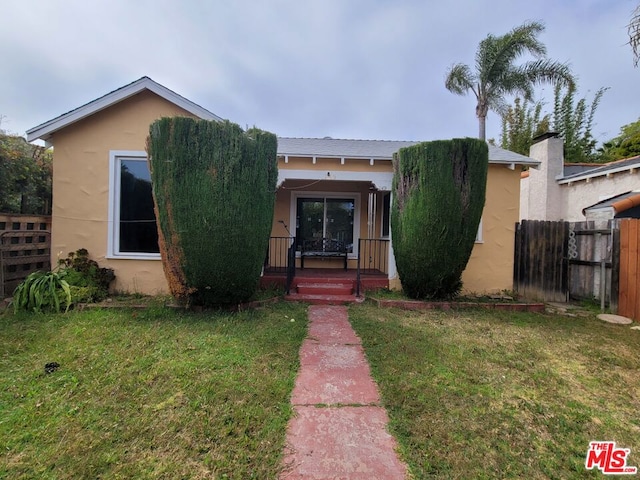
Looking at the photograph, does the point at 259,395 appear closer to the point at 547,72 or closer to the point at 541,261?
the point at 541,261

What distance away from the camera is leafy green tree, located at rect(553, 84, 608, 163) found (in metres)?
18.4

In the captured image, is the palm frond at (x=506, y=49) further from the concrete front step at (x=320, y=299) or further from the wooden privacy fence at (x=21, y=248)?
the wooden privacy fence at (x=21, y=248)

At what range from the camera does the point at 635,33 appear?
404cm

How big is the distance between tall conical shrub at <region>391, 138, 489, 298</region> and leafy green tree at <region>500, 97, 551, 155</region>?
17.3 meters

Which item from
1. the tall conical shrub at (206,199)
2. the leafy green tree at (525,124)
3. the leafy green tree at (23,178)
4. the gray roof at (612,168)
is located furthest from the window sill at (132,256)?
the leafy green tree at (525,124)

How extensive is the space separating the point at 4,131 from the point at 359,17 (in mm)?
10441

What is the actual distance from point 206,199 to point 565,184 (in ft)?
40.3

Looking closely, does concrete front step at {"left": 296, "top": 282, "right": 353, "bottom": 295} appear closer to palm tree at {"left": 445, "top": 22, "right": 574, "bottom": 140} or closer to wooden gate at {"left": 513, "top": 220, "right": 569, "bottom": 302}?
wooden gate at {"left": 513, "top": 220, "right": 569, "bottom": 302}

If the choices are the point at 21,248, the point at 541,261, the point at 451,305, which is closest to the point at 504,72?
the point at 541,261

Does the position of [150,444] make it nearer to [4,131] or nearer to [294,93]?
[4,131]

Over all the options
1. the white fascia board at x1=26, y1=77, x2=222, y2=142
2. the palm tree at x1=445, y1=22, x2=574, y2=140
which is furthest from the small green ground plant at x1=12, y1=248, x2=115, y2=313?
the palm tree at x1=445, y1=22, x2=574, y2=140

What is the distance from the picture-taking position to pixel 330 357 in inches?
142

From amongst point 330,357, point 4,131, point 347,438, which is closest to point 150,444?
point 347,438

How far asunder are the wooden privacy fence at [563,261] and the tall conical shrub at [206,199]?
6233 mm
